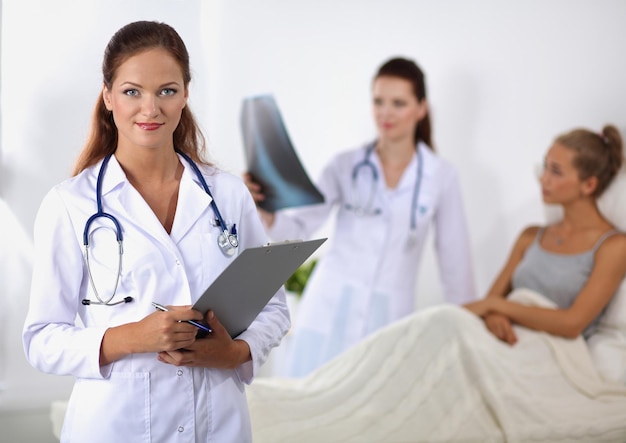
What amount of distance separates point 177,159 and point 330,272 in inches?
67.2

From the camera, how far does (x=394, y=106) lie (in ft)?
10.3

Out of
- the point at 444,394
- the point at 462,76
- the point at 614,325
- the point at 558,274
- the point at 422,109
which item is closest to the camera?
the point at 444,394

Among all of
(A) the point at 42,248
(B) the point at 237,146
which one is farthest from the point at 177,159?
(B) the point at 237,146

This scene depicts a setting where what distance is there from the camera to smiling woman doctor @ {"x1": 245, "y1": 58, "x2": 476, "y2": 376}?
3074 mm

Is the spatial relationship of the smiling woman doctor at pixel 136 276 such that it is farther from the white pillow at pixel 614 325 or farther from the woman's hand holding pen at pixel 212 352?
the white pillow at pixel 614 325

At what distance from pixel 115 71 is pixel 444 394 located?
4.76 feet

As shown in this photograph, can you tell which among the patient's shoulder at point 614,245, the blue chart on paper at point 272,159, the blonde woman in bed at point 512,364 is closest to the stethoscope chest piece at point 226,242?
the blonde woman in bed at point 512,364

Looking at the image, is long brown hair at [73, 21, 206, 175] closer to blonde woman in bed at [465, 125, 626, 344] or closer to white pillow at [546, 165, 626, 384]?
blonde woman in bed at [465, 125, 626, 344]

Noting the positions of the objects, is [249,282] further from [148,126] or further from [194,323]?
[148,126]

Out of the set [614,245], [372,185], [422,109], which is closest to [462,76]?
[422,109]

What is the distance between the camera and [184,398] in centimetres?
138

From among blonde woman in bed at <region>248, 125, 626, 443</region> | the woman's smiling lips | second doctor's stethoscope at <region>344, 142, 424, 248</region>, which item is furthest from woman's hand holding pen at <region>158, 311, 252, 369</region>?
second doctor's stethoscope at <region>344, 142, 424, 248</region>

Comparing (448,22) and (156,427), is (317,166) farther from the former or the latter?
(156,427)

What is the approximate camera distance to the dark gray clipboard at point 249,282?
4.23ft
